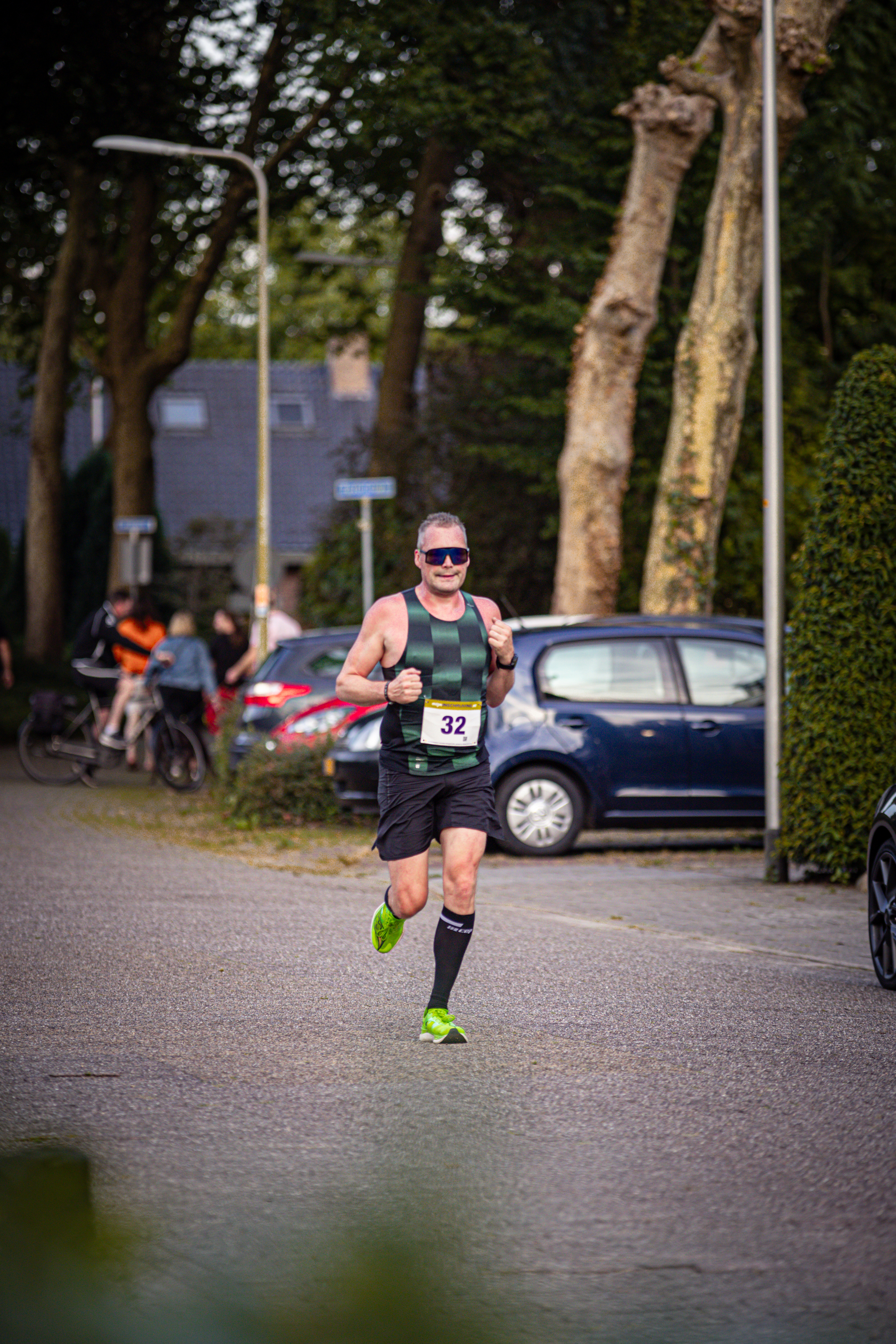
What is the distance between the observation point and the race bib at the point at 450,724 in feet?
22.5

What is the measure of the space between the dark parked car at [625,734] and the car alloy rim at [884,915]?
5504 millimetres

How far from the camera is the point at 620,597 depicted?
24.0 meters

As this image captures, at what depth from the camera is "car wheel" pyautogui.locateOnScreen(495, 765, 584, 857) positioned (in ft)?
45.4

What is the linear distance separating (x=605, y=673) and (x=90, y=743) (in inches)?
335

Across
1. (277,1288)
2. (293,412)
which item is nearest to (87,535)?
(293,412)

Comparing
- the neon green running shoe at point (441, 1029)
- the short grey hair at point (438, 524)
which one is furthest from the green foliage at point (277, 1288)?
the short grey hair at point (438, 524)

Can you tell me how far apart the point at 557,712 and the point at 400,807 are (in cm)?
703

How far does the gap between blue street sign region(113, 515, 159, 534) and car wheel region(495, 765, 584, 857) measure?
1285cm

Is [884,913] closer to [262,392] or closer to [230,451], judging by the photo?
[262,392]

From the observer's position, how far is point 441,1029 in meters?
6.77

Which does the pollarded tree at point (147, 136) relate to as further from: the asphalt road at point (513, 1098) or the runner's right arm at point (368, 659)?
the runner's right arm at point (368, 659)

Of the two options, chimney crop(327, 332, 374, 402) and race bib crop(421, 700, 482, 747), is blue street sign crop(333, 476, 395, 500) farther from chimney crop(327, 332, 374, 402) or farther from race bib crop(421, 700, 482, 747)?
chimney crop(327, 332, 374, 402)

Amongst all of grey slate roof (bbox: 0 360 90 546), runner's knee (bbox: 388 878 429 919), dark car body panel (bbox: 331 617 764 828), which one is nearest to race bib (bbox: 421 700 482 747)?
runner's knee (bbox: 388 878 429 919)

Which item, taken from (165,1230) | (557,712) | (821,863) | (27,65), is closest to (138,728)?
(557,712)
